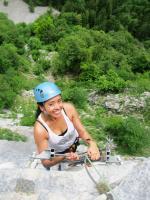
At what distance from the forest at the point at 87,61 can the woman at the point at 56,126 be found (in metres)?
Answer: 8.17

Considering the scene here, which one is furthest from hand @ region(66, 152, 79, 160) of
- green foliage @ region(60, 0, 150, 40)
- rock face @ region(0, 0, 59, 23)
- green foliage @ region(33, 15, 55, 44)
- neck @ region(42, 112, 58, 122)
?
green foliage @ region(60, 0, 150, 40)

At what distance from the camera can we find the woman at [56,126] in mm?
4555

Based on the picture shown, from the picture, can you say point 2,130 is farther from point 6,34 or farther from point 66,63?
point 6,34

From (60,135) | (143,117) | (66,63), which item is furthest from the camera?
(66,63)

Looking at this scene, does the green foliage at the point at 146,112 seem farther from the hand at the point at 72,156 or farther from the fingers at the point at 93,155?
the hand at the point at 72,156

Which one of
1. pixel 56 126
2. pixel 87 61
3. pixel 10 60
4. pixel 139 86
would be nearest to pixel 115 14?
pixel 87 61

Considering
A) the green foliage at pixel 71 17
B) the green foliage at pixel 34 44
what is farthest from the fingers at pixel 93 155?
the green foliage at pixel 71 17

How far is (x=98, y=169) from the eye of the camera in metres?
4.26

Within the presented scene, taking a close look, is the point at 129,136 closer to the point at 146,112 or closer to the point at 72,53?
the point at 146,112

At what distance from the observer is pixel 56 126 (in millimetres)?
4867

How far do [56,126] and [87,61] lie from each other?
1775 cm

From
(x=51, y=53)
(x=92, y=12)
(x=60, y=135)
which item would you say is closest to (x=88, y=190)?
(x=60, y=135)

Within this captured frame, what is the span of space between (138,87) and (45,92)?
14790 millimetres

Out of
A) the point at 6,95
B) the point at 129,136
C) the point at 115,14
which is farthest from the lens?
the point at 115,14
